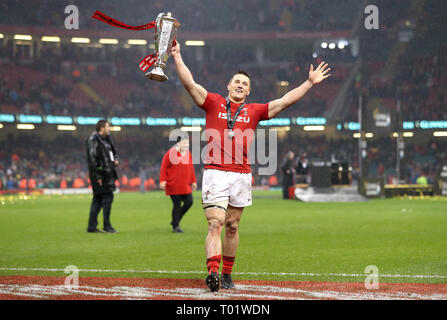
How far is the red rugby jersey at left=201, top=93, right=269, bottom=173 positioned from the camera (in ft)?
21.7

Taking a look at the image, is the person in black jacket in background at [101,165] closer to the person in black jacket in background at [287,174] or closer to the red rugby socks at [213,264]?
the red rugby socks at [213,264]

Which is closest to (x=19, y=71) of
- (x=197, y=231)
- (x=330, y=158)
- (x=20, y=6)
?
(x=20, y=6)

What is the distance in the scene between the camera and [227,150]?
21.7 ft

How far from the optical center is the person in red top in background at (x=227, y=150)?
6477 millimetres

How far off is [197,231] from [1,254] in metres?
4.96

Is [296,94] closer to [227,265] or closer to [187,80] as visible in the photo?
[187,80]

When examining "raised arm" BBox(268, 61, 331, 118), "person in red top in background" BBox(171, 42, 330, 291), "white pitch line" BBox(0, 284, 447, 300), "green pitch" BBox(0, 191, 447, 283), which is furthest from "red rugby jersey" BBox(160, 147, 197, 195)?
"white pitch line" BBox(0, 284, 447, 300)

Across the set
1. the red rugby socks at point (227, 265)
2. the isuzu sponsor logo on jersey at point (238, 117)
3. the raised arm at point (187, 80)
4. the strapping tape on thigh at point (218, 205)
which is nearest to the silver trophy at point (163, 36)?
the raised arm at point (187, 80)

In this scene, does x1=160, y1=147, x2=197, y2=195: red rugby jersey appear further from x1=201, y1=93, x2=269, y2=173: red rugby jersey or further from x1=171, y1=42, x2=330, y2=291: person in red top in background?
x1=201, y1=93, x2=269, y2=173: red rugby jersey

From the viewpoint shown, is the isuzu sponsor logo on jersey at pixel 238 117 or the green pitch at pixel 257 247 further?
the green pitch at pixel 257 247

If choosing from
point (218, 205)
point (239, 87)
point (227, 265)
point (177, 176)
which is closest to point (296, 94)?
point (239, 87)

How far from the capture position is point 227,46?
187 feet

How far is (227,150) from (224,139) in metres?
0.12
